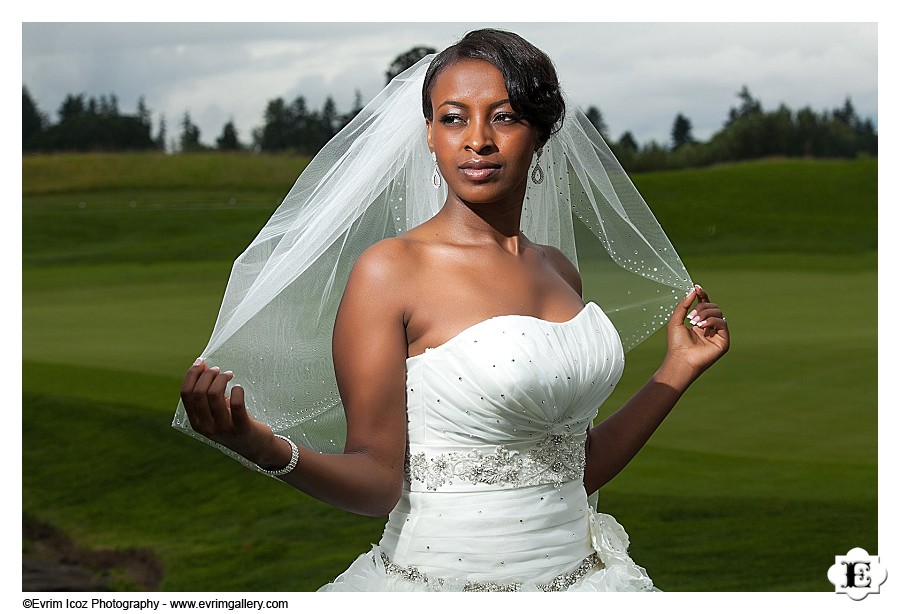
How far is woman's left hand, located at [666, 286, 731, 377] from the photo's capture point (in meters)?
2.50

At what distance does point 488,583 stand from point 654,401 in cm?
60

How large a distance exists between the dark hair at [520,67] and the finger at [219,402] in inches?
31.1

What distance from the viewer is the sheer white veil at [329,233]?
2.27 m

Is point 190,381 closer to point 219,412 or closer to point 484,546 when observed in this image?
point 219,412

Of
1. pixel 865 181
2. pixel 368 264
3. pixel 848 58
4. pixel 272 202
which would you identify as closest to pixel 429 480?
pixel 368 264

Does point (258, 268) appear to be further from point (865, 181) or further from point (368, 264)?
point (865, 181)

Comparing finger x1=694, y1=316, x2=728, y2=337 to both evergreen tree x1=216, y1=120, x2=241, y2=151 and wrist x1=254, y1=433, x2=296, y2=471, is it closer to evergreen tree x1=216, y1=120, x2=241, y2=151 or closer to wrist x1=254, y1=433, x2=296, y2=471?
wrist x1=254, y1=433, x2=296, y2=471

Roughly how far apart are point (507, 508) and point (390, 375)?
14.7 inches

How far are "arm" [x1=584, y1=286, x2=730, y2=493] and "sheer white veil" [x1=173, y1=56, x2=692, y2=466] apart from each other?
9.6 inches

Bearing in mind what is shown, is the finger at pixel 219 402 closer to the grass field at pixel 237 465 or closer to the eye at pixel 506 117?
the eye at pixel 506 117

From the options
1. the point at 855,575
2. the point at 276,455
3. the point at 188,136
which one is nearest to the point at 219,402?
the point at 276,455

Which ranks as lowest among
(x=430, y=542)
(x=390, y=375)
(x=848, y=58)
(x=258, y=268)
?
(x=430, y=542)

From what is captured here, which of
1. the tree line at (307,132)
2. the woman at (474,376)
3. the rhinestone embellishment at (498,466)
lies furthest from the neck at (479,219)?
the tree line at (307,132)

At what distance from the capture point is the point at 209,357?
217cm
